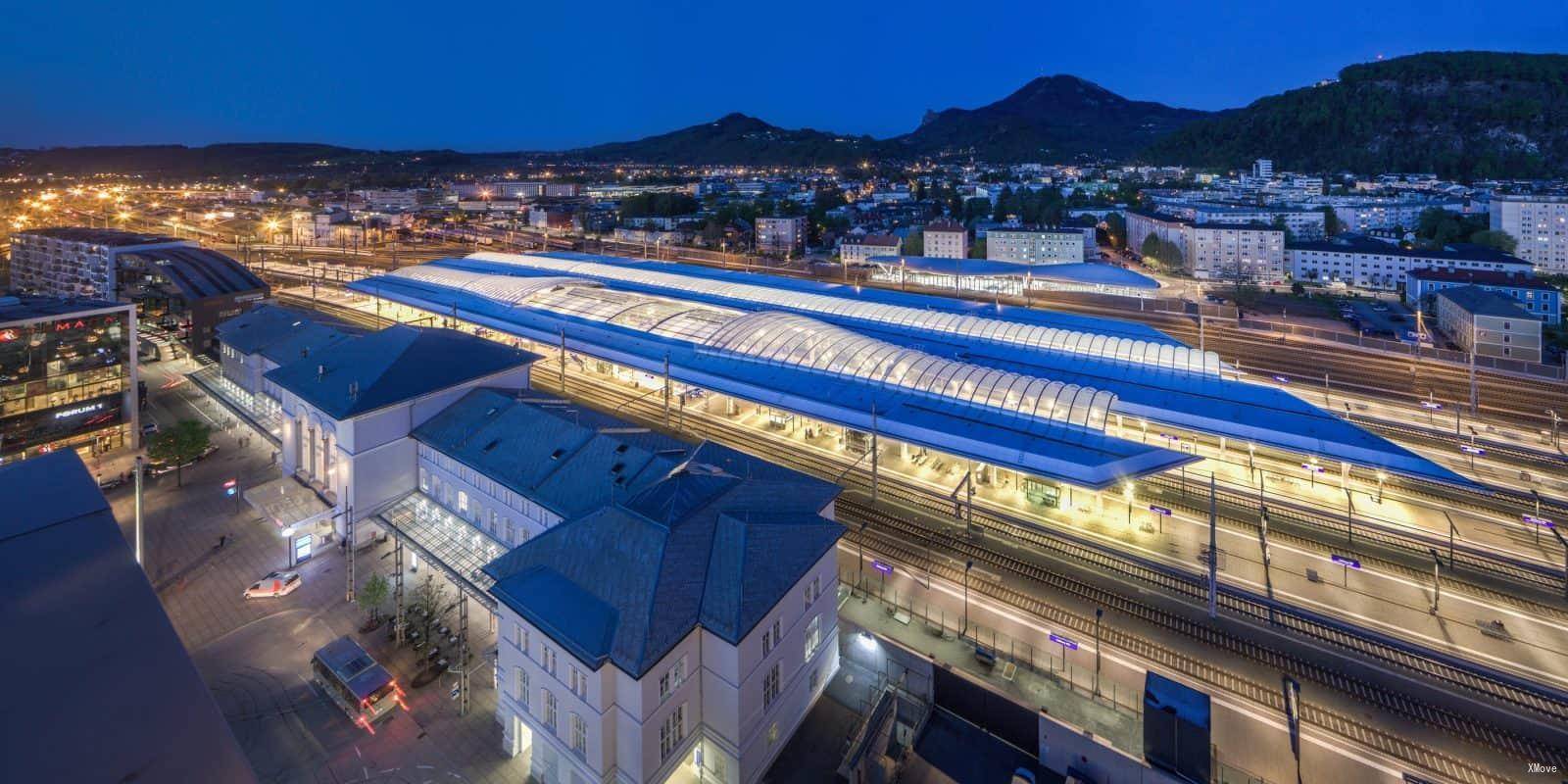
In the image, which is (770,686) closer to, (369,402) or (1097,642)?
(1097,642)

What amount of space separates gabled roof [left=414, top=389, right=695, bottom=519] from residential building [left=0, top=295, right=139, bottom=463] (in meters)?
17.0

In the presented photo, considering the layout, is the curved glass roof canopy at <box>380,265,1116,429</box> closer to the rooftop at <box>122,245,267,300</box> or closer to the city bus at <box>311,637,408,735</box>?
the rooftop at <box>122,245,267,300</box>

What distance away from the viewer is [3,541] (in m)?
10.7

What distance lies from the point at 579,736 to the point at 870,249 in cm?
6432

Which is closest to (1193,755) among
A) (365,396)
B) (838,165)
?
(365,396)

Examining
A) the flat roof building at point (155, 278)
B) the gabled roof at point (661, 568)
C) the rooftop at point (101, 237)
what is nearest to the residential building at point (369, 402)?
the gabled roof at point (661, 568)

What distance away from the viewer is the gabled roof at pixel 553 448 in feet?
54.2

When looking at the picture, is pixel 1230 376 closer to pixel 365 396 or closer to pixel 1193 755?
pixel 1193 755

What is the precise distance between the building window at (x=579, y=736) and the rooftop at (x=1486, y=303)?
52084 millimetres

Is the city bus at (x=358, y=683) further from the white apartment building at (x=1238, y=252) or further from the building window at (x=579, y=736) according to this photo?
the white apartment building at (x=1238, y=252)

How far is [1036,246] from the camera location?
67312mm

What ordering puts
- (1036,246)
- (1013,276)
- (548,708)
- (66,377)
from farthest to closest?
(1036,246)
(1013,276)
(66,377)
(548,708)

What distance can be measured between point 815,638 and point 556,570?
5902 millimetres

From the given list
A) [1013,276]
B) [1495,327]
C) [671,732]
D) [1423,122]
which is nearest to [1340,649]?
[671,732]
